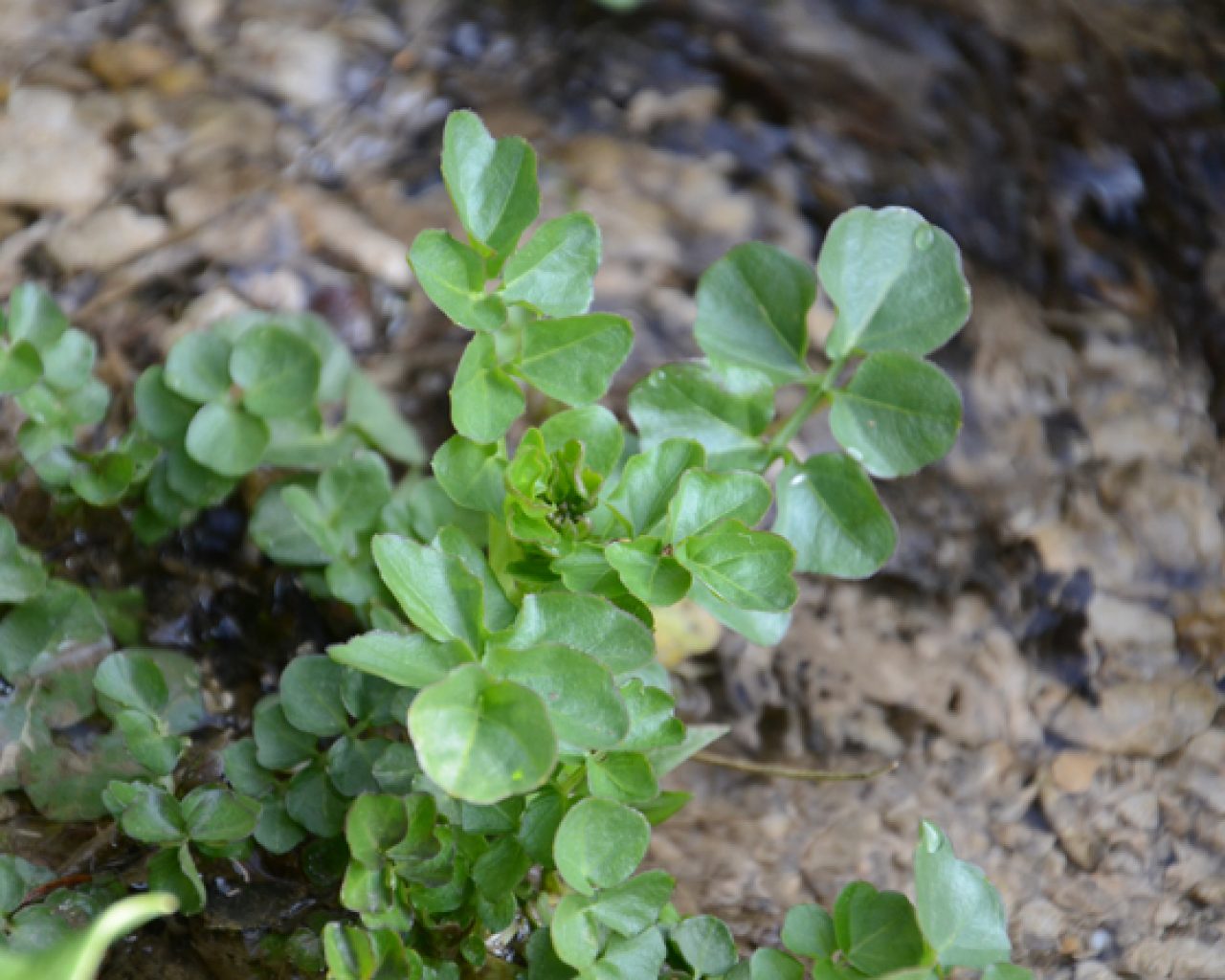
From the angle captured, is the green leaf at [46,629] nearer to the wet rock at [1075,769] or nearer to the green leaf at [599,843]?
the green leaf at [599,843]

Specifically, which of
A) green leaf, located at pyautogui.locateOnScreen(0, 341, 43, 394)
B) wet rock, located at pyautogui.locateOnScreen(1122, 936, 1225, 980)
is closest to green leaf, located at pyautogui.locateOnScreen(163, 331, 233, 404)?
green leaf, located at pyautogui.locateOnScreen(0, 341, 43, 394)

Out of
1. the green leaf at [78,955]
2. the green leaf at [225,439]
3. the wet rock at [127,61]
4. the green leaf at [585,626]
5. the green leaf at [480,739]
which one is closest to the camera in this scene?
the green leaf at [78,955]

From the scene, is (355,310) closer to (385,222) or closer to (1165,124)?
(385,222)

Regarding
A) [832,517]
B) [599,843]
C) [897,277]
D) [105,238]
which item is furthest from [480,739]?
[105,238]

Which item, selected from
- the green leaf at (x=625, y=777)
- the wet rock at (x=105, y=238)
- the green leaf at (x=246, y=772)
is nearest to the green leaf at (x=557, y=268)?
the green leaf at (x=625, y=777)

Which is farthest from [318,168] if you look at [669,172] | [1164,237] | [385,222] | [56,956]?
[56,956]
